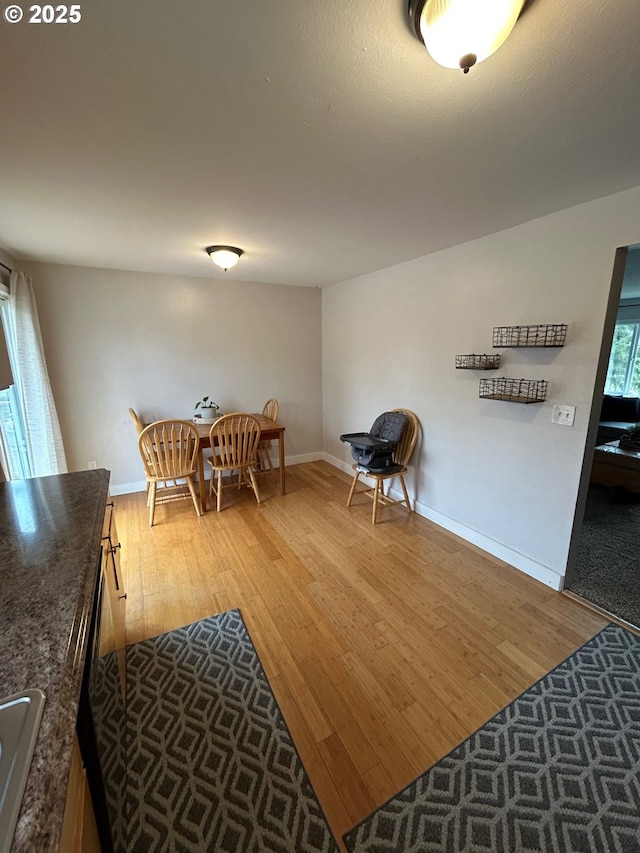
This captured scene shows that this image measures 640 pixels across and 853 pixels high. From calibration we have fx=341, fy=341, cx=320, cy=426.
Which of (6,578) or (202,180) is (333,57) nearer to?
(202,180)

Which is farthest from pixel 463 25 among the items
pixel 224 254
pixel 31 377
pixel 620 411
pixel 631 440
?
pixel 620 411

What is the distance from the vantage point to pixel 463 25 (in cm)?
80

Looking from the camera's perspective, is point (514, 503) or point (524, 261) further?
point (514, 503)

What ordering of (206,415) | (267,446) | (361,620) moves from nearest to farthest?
1. (361,620)
2. (206,415)
3. (267,446)

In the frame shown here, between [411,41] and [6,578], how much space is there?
5.98 ft

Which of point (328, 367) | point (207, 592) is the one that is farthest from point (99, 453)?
point (328, 367)

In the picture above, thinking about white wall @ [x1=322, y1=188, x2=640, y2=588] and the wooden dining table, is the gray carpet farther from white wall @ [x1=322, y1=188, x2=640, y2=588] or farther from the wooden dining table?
the wooden dining table

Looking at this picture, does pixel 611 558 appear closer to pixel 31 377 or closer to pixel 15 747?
pixel 15 747

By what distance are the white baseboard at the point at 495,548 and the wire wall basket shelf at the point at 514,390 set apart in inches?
42.5

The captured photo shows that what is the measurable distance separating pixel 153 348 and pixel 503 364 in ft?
10.8

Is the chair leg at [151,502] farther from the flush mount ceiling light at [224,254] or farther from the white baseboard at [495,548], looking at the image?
the white baseboard at [495,548]

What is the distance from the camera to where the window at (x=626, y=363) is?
536 cm

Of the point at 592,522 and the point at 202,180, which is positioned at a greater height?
the point at 202,180

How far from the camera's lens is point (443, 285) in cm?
272
